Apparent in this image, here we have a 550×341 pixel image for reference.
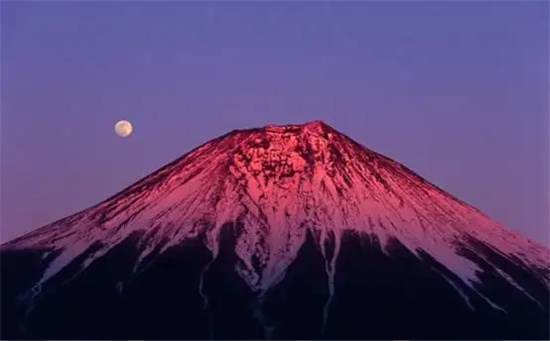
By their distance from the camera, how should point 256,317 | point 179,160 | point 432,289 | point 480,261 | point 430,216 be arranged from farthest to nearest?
1. point 179,160
2. point 430,216
3. point 480,261
4. point 432,289
5. point 256,317

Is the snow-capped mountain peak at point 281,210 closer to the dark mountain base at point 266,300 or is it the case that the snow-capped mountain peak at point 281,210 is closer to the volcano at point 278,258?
the volcano at point 278,258

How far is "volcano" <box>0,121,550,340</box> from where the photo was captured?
3002 inches

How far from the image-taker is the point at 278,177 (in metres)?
94.9

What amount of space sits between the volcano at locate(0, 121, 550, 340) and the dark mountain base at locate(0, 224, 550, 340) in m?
0.13

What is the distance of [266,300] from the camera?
7794cm

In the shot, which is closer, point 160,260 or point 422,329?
point 422,329

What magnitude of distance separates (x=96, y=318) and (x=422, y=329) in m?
18.6

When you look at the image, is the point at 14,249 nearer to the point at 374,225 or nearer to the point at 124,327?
the point at 124,327

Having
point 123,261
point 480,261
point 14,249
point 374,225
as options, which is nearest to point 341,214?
point 374,225

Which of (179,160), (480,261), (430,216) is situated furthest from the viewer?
(179,160)

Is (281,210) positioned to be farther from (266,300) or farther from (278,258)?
(266,300)

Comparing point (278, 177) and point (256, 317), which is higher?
point (278, 177)

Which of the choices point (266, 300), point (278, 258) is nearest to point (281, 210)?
point (278, 258)

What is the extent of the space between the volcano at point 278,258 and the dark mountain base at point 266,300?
0.41ft
